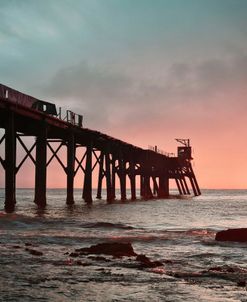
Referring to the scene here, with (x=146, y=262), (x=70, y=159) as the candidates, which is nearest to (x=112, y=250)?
(x=146, y=262)

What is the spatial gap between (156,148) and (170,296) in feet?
224

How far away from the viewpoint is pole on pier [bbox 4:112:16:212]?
2828 centimetres

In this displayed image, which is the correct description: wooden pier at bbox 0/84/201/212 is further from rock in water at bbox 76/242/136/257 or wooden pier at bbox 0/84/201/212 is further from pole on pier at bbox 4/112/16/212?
rock in water at bbox 76/242/136/257

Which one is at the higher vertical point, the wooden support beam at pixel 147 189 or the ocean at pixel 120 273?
the wooden support beam at pixel 147 189

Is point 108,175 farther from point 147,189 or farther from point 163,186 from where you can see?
point 163,186

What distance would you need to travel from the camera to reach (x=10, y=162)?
2867 cm

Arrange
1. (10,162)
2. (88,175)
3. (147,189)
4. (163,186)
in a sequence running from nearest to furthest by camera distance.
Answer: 1. (10,162)
2. (88,175)
3. (147,189)
4. (163,186)

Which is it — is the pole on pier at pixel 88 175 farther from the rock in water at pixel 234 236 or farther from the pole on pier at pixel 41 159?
the rock in water at pixel 234 236

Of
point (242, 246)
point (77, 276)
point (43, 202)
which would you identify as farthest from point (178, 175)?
point (77, 276)

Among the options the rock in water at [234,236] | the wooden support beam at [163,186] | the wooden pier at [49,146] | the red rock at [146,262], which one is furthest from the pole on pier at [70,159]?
the wooden support beam at [163,186]

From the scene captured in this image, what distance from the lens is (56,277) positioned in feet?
29.0

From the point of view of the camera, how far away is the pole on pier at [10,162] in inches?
1113

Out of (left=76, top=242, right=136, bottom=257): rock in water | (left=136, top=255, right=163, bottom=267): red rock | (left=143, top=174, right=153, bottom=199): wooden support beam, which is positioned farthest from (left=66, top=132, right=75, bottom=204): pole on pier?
(left=143, top=174, right=153, bottom=199): wooden support beam

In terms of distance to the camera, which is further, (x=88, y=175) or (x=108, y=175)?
(x=108, y=175)
